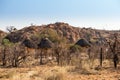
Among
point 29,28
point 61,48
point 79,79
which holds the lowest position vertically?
point 79,79

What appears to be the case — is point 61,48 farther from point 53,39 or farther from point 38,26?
point 38,26

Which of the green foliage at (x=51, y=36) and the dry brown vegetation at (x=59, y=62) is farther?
the green foliage at (x=51, y=36)

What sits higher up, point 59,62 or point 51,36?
point 51,36

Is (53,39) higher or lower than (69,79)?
higher

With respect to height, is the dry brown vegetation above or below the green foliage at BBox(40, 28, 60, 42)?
below

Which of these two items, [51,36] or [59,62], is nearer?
[59,62]

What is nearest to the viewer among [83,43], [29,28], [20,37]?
[83,43]

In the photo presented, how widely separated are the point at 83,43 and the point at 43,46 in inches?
267

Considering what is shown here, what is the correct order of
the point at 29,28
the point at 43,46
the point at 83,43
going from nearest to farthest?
the point at 43,46 < the point at 83,43 < the point at 29,28

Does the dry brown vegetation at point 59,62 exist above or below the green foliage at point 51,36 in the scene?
below

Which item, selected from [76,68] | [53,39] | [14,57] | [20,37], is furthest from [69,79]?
[20,37]

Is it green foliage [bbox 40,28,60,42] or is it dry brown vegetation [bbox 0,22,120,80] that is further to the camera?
green foliage [bbox 40,28,60,42]

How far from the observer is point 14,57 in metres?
24.4

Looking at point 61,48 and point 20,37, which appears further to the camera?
point 20,37
